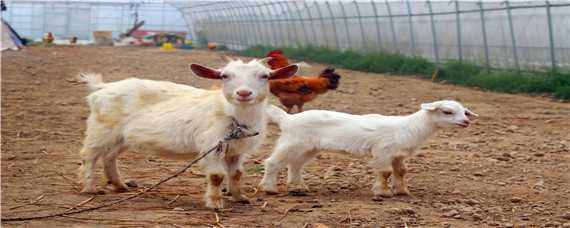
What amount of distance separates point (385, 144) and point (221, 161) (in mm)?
1536

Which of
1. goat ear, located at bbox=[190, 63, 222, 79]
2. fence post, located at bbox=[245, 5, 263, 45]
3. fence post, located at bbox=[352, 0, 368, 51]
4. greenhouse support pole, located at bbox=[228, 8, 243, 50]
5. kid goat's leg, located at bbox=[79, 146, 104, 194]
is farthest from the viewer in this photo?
greenhouse support pole, located at bbox=[228, 8, 243, 50]

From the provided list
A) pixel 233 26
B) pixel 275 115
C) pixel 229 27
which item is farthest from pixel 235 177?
pixel 229 27

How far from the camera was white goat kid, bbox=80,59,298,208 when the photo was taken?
6363 millimetres

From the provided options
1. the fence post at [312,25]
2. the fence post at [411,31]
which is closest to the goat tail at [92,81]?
the fence post at [411,31]

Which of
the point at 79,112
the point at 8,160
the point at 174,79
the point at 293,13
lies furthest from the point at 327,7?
the point at 8,160

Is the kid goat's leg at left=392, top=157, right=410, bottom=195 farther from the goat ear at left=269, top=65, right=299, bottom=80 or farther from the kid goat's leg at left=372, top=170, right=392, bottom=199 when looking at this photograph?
the goat ear at left=269, top=65, right=299, bottom=80

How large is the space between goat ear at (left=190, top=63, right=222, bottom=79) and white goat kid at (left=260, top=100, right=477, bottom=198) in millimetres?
1097

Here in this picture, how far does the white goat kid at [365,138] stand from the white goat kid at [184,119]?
0.65 metres

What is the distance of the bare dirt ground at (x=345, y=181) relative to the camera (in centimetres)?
613

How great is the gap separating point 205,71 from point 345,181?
6.72ft

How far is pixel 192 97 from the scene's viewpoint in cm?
700

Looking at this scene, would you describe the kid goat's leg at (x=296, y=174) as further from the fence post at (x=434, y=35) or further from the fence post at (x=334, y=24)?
the fence post at (x=334, y=24)

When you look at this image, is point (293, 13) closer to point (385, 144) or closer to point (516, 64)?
point (516, 64)

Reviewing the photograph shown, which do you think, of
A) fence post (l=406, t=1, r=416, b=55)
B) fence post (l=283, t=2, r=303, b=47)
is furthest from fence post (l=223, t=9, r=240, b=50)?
fence post (l=406, t=1, r=416, b=55)
